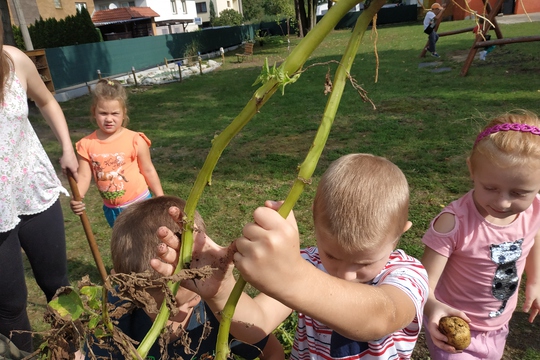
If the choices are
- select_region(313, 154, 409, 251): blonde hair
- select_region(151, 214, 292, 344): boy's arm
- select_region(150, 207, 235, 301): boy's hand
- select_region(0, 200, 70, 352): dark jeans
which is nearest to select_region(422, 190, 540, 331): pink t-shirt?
select_region(313, 154, 409, 251): blonde hair

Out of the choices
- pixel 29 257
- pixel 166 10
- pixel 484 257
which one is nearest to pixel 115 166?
pixel 29 257

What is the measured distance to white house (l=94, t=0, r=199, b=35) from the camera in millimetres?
49406

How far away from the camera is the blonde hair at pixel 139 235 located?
5.20ft

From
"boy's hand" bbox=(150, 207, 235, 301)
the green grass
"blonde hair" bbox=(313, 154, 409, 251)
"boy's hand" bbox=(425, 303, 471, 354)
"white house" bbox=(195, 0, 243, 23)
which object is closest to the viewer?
"boy's hand" bbox=(150, 207, 235, 301)

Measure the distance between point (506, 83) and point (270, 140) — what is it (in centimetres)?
574

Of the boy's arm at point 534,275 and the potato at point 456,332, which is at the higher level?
the potato at point 456,332

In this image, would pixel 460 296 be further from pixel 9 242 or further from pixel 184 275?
pixel 9 242

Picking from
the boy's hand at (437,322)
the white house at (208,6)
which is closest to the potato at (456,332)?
the boy's hand at (437,322)

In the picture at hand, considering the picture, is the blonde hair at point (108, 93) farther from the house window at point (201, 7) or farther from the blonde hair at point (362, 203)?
the house window at point (201, 7)

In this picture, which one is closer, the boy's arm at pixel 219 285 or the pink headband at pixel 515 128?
the boy's arm at pixel 219 285

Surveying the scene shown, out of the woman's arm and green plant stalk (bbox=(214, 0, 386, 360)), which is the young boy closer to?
green plant stalk (bbox=(214, 0, 386, 360))

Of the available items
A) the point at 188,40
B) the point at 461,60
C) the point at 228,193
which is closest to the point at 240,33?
the point at 188,40

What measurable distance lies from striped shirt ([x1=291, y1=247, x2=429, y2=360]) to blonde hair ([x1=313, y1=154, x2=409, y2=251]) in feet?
0.52

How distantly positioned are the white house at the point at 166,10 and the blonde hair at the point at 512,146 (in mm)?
49161
